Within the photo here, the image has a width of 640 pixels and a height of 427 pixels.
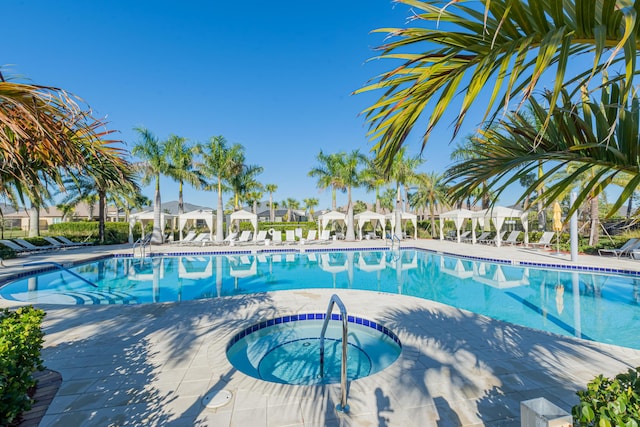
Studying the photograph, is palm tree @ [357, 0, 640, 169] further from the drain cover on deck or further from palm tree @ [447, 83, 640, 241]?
the drain cover on deck

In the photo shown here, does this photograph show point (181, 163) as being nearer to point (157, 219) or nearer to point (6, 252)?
point (157, 219)

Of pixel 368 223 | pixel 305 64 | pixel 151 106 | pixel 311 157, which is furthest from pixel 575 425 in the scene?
pixel 368 223

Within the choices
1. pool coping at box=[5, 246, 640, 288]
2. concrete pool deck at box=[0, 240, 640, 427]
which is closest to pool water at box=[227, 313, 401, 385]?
concrete pool deck at box=[0, 240, 640, 427]

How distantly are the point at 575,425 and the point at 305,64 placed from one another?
1777 centimetres

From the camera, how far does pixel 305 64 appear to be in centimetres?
1639

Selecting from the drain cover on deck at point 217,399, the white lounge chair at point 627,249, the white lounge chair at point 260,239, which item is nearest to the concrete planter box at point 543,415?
the drain cover on deck at point 217,399

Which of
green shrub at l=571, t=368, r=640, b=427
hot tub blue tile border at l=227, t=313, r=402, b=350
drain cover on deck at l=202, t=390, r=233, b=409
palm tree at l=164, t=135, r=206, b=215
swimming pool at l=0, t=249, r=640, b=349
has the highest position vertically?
palm tree at l=164, t=135, r=206, b=215

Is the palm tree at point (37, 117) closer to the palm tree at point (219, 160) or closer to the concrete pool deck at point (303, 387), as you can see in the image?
the concrete pool deck at point (303, 387)

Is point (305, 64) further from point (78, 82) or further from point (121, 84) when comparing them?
point (78, 82)

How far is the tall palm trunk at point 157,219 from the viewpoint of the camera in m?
19.2

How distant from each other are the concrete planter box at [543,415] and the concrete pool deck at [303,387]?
3.66ft

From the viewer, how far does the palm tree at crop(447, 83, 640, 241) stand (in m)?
1.53

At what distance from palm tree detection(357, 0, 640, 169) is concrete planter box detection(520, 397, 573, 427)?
1428 mm

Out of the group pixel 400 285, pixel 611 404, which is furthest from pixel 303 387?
pixel 400 285
